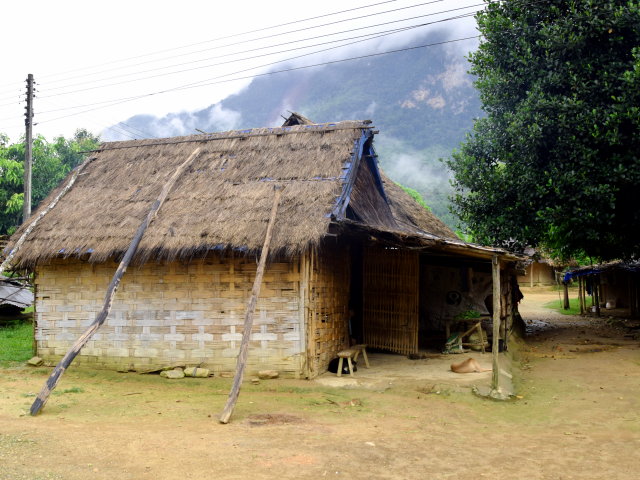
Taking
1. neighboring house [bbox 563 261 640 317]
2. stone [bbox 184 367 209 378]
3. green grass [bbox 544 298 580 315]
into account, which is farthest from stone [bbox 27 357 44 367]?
green grass [bbox 544 298 580 315]

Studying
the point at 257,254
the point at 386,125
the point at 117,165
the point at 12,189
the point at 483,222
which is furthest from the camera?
the point at 386,125

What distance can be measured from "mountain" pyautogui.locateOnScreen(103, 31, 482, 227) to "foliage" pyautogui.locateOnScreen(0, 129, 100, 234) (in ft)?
110

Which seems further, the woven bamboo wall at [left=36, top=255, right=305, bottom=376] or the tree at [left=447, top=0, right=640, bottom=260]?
the tree at [left=447, top=0, right=640, bottom=260]

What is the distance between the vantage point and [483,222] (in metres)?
13.6

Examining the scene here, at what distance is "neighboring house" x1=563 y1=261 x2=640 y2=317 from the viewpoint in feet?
64.4

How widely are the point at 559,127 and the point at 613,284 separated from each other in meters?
14.6

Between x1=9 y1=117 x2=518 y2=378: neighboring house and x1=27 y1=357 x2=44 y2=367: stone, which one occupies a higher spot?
x1=9 y1=117 x2=518 y2=378: neighboring house

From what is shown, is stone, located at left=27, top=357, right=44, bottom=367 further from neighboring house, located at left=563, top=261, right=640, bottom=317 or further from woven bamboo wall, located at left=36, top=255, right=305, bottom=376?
neighboring house, located at left=563, top=261, right=640, bottom=317

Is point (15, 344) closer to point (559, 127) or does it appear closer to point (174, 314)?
point (174, 314)

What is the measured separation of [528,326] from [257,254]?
12.9 m

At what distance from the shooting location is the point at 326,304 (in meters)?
9.25

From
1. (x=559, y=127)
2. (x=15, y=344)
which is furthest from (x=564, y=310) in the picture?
(x=15, y=344)

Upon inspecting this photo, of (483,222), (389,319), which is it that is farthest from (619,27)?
(389,319)

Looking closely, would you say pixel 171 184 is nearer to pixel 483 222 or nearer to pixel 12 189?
pixel 483 222
